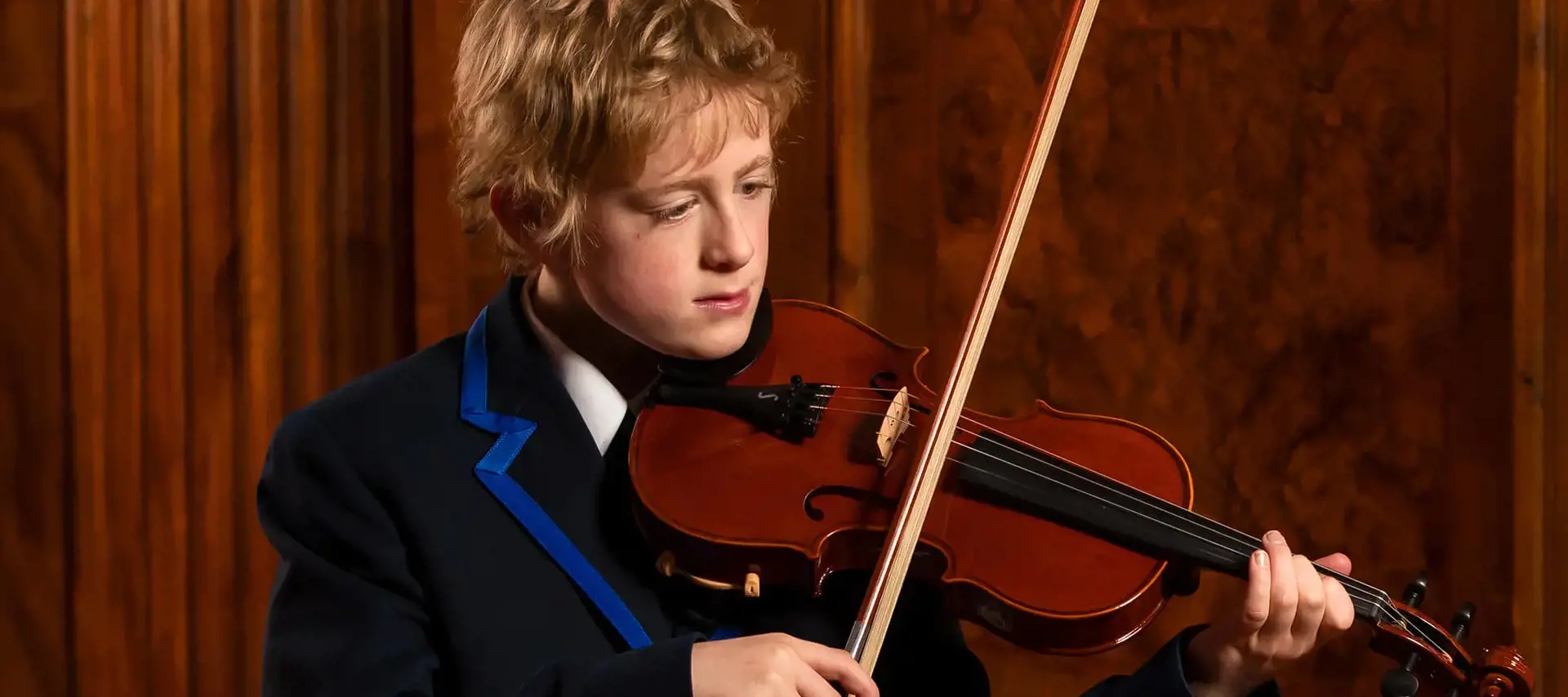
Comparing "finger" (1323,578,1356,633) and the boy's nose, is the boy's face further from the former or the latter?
"finger" (1323,578,1356,633)

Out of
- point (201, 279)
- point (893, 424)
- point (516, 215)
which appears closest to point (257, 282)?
point (201, 279)

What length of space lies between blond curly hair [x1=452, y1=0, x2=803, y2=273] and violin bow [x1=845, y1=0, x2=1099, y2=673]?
17 centimetres

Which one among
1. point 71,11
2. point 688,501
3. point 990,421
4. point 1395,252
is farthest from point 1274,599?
point 71,11

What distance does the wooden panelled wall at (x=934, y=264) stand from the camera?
1065 mm

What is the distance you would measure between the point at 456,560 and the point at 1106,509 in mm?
378

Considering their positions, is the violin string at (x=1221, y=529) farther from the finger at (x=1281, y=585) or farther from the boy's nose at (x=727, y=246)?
the boy's nose at (x=727, y=246)

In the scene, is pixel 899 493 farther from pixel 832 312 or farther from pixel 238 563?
pixel 238 563

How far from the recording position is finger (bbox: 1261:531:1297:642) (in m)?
0.71

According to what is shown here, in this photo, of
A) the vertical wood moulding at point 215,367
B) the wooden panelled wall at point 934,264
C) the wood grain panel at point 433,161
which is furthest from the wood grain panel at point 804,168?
the vertical wood moulding at point 215,367

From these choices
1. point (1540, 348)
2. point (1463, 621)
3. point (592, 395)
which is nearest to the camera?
point (1463, 621)

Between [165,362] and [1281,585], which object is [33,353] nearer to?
[165,362]

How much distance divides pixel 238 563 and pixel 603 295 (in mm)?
520

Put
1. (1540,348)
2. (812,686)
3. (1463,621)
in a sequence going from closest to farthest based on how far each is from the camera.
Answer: (812,686) → (1463,621) → (1540,348)

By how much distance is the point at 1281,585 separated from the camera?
0.71m
